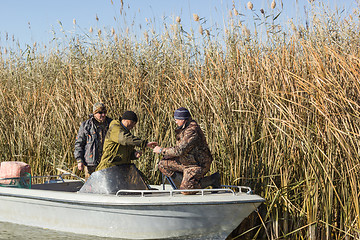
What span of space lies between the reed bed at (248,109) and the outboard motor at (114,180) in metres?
1.01

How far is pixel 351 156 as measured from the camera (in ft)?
15.3

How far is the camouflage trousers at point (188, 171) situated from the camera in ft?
18.1

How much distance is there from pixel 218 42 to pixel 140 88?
4.53 feet

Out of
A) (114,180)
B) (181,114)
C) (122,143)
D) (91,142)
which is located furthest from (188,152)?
(91,142)

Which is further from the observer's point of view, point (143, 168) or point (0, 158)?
point (0, 158)

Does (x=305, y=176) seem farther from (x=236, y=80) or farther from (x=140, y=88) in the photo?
(x=140, y=88)

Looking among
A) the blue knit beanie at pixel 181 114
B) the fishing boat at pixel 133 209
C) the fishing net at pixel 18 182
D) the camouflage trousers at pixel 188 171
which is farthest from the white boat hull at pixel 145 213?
the blue knit beanie at pixel 181 114

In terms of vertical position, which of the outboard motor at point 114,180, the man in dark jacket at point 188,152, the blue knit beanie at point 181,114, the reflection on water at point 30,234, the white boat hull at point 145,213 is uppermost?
the blue knit beanie at point 181,114

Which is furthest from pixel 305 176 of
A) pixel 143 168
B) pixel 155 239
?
pixel 143 168

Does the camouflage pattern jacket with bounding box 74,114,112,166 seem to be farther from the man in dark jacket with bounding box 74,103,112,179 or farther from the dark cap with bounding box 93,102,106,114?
the dark cap with bounding box 93,102,106,114

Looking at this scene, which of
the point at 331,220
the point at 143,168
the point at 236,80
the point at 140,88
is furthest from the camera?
the point at 140,88

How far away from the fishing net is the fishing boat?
270 mm

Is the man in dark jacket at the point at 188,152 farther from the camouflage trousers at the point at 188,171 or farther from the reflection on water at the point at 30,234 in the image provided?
the reflection on water at the point at 30,234

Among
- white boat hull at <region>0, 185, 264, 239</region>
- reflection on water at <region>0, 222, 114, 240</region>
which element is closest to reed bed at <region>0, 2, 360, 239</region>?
white boat hull at <region>0, 185, 264, 239</region>
